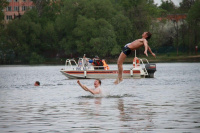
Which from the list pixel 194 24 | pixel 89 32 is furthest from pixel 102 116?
pixel 194 24

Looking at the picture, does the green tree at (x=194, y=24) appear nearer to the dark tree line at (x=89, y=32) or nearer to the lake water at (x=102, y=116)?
the dark tree line at (x=89, y=32)

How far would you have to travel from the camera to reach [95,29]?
425 feet

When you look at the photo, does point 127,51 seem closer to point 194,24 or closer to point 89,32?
point 89,32

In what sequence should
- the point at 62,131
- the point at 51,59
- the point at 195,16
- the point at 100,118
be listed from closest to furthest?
the point at 62,131, the point at 100,118, the point at 195,16, the point at 51,59

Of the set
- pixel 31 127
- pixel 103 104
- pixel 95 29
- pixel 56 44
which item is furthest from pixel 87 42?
pixel 31 127

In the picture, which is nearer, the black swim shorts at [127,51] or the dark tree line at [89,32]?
the black swim shorts at [127,51]

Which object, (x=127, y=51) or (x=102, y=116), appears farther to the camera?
(x=127, y=51)

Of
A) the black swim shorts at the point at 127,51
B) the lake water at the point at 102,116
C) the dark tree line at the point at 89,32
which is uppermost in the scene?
the dark tree line at the point at 89,32

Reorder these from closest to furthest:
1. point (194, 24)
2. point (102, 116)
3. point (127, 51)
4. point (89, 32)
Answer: point (102, 116)
point (127, 51)
point (89, 32)
point (194, 24)

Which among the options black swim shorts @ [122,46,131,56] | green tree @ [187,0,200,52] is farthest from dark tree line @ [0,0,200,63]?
black swim shorts @ [122,46,131,56]

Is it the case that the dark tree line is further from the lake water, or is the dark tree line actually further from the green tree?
the lake water

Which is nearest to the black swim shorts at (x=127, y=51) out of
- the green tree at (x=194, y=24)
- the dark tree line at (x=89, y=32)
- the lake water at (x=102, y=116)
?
the lake water at (x=102, y=116)

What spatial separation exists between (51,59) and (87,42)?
21.8m

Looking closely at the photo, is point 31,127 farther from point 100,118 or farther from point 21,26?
point 21,26
